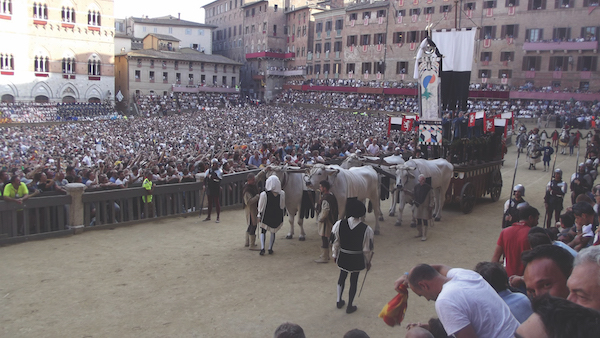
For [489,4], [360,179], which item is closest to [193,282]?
[360,179]

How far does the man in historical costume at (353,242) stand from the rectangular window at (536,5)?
45.8 metres

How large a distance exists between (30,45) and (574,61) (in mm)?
58522

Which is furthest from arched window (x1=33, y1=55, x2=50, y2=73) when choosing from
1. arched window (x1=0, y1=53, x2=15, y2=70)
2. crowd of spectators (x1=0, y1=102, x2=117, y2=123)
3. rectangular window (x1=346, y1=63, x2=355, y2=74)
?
rectangular window (x1=346, y1=63, x2=355, y2=74)

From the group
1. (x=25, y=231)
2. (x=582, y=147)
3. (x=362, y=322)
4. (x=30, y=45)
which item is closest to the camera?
(x=362, y=322)

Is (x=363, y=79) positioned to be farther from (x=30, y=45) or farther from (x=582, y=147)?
(x=30, y=45)

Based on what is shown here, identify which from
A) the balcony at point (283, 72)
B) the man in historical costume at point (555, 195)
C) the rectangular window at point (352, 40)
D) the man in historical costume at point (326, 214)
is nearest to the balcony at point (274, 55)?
the balcony at point (283, 72)

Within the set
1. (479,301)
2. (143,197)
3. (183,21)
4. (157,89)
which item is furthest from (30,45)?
(479,301)

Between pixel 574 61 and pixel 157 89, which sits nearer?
pixel 574 61

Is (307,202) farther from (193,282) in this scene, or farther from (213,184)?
(193,282)

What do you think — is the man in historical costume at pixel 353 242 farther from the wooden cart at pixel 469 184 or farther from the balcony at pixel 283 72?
the balcony at pixel 283 72

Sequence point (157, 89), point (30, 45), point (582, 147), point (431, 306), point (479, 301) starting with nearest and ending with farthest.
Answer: point (479, 301)
point (431, 306)
point (582, 147)
point (30, 45)
point (157, 89)

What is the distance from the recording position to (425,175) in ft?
41.2

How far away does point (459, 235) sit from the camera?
464 inches

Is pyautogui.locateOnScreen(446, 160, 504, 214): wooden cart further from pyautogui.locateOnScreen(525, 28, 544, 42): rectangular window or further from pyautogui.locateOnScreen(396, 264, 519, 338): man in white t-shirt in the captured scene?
pyautogui.locateOnScreen(525, 28, 544, 42): rectangular window
